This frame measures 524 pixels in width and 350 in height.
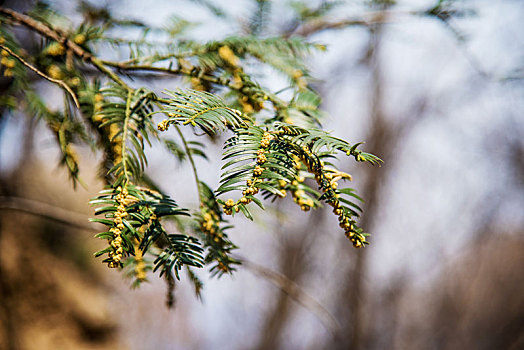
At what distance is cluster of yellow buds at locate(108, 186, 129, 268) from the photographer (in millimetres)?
207

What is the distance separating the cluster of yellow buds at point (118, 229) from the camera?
0.21 m

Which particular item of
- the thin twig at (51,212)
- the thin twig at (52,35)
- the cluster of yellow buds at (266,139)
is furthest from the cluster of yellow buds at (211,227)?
the thin twig at (51,212)

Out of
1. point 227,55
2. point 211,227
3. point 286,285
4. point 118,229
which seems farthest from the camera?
point 286,285

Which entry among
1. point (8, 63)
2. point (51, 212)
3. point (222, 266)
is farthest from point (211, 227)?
point (51, 212)

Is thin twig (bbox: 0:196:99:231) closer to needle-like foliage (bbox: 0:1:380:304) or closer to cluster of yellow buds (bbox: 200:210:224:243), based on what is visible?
needle-like foliage (bbox: 0:1:380:304)

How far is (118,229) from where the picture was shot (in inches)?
8.9

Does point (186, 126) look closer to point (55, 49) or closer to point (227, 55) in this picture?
point (227, 55)

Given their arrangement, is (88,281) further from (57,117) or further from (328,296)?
(328,296)

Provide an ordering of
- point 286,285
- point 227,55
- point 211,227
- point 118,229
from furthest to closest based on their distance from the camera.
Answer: point 286,285, point 227,55, point 211,227, point 118,229

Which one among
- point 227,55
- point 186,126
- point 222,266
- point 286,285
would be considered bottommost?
point 286,285

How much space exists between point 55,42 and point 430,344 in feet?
9.81

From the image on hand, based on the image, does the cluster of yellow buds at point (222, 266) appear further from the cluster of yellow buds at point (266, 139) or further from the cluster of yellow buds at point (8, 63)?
the cluster of yellow buds at point (8, 63)

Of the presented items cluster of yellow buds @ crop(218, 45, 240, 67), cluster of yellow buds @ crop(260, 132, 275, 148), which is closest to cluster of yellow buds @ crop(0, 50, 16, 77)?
cluster of yellow buds @ crop(218, 45, 240, 67)

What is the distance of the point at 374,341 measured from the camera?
2.52 meters
